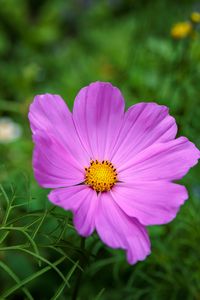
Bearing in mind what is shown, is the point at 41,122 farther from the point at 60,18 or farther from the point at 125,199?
the point at 60,18

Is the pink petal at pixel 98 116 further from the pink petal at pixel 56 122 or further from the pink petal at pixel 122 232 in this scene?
the pink petal at pixel 122 232

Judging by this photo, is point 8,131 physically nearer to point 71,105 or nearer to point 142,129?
point 71,105

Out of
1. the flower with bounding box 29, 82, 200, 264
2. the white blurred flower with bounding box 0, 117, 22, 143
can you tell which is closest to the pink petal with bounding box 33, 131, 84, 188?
the flower with bounding box 29, 82, 200, 264

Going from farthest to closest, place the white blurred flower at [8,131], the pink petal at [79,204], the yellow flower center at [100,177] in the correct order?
the white blurred flower at [8,131]
the yellow flower center at [100,177]
the pink petal at [79,204]

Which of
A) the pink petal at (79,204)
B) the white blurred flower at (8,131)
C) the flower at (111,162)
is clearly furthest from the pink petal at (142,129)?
the white blurred flower at (8,131)

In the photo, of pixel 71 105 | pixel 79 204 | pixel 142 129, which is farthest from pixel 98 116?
pixel 71 105

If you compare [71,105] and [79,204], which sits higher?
[79,204]

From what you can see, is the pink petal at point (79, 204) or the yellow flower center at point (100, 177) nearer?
the pink petal at point (79, 204)

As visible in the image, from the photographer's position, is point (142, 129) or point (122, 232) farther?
point (142, 129)
